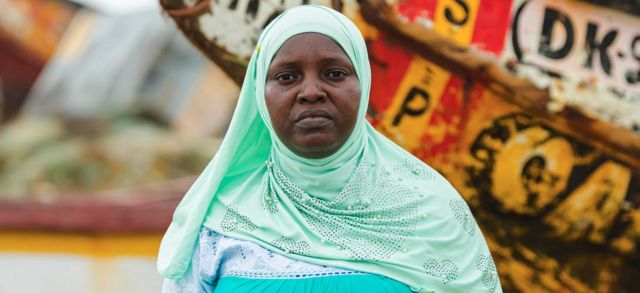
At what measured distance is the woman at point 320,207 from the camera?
95.4 inches

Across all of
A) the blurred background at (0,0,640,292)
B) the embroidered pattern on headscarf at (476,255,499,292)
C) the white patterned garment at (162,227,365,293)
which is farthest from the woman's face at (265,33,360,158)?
the blurred background at (0,0,640,292)

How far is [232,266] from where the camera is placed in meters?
2.49

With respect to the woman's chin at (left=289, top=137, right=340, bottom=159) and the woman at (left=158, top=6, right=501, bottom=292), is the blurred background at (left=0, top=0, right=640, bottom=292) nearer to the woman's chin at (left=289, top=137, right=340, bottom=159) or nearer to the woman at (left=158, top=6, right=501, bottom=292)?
the woman at (left=158, top=6, right=501, bottom=292)

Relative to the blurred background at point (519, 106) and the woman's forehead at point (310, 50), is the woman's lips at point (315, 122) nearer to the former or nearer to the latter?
the woman's forehead at point (310, 50)

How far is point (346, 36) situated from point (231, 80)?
127 cm

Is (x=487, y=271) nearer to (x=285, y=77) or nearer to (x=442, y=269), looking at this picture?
(x=442, y=269)

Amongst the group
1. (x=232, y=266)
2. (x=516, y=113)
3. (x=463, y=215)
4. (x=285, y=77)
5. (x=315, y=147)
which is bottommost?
(x=516, y=113)

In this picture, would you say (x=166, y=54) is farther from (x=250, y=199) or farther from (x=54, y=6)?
(x=250, y=199)

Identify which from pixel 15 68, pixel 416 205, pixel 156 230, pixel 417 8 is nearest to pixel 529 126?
pixel 417 8

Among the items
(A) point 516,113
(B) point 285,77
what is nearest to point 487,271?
(B) point 285,77

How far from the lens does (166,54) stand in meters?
15.8

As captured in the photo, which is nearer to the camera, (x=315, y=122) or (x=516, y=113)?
(x=315, y=122)

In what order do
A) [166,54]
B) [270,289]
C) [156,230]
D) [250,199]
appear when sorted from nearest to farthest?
[270,289]
[250,199]
[156,230]
[166,54]

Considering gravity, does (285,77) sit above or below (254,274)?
above
